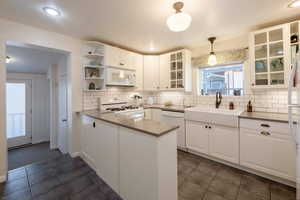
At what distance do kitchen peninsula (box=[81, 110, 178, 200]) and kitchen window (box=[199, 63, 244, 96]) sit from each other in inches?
86.0

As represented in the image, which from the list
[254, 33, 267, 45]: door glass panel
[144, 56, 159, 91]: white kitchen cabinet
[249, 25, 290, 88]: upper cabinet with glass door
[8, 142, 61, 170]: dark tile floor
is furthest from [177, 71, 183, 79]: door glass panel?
[8, 142, 61, 170]: dark tile floor

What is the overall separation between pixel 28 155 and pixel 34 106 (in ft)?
6.07

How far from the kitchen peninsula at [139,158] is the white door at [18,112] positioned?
4381mm

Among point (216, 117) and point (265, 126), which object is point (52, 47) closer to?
point (216, 117)

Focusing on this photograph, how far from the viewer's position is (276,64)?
2.05 m

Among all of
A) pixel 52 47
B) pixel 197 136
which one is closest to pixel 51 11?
pixel 52 47

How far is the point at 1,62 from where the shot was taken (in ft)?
6.15

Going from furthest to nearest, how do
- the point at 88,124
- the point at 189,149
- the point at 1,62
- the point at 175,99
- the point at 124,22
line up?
the point at 175,99, the point at 189,149, the point at 88,124, the point at 124,22, the point at 1,62

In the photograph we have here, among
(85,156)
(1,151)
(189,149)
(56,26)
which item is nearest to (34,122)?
(1,151)

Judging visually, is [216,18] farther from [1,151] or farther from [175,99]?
[1,151]

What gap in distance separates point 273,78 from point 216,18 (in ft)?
4.33

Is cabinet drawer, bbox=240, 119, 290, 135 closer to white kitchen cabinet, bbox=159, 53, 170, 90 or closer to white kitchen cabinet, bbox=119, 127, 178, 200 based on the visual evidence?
white kitchen cabinet, bbox=119, 127, 178, 200

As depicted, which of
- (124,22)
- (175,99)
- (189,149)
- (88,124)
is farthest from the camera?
(175,99)

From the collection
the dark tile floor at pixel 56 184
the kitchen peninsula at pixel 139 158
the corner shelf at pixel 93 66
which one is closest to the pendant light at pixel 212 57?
the kitchen peninsula at pixel 139 158
